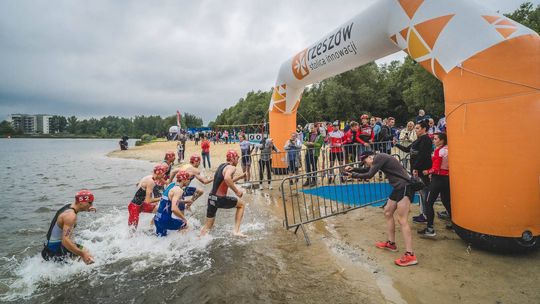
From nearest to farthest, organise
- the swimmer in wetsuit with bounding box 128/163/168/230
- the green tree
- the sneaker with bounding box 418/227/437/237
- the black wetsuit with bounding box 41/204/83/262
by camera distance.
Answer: the black wetsuit with bounding box 41/204/83/262 < the sneaker with bounding box 418/227/437/237 < the swimmer in wetsuit with bounding box 128/163/168/230 < the green tree

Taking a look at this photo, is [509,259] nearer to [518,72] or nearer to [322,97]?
[518,72]

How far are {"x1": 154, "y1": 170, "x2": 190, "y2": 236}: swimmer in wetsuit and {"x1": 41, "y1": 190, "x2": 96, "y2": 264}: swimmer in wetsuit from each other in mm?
1284

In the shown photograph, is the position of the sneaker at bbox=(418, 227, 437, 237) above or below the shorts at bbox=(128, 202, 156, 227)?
below

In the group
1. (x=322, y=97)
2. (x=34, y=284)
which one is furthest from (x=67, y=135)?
(x=34, y=284)

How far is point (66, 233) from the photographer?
3.76 meters

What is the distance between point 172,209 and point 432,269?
411 cm

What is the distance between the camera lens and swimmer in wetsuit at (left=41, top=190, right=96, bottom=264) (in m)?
3.77

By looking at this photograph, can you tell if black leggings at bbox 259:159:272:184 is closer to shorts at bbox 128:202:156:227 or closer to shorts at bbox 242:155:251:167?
shorts at bbox 242:155:251:167

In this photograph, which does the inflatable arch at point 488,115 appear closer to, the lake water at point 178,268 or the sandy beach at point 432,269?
the sandy beach at point 432,269

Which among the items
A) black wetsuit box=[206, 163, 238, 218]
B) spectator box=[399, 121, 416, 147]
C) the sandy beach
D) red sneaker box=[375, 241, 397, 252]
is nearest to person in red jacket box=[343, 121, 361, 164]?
spectator box=[399, 121, 416, 147]

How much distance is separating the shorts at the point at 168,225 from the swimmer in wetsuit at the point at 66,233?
1.36 meters

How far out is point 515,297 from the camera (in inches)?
121

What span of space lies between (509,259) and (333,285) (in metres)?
2.46

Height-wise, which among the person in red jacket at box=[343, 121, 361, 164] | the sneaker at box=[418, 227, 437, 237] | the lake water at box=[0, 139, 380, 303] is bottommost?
the lake water at box=[0, 139, 380, 303]
